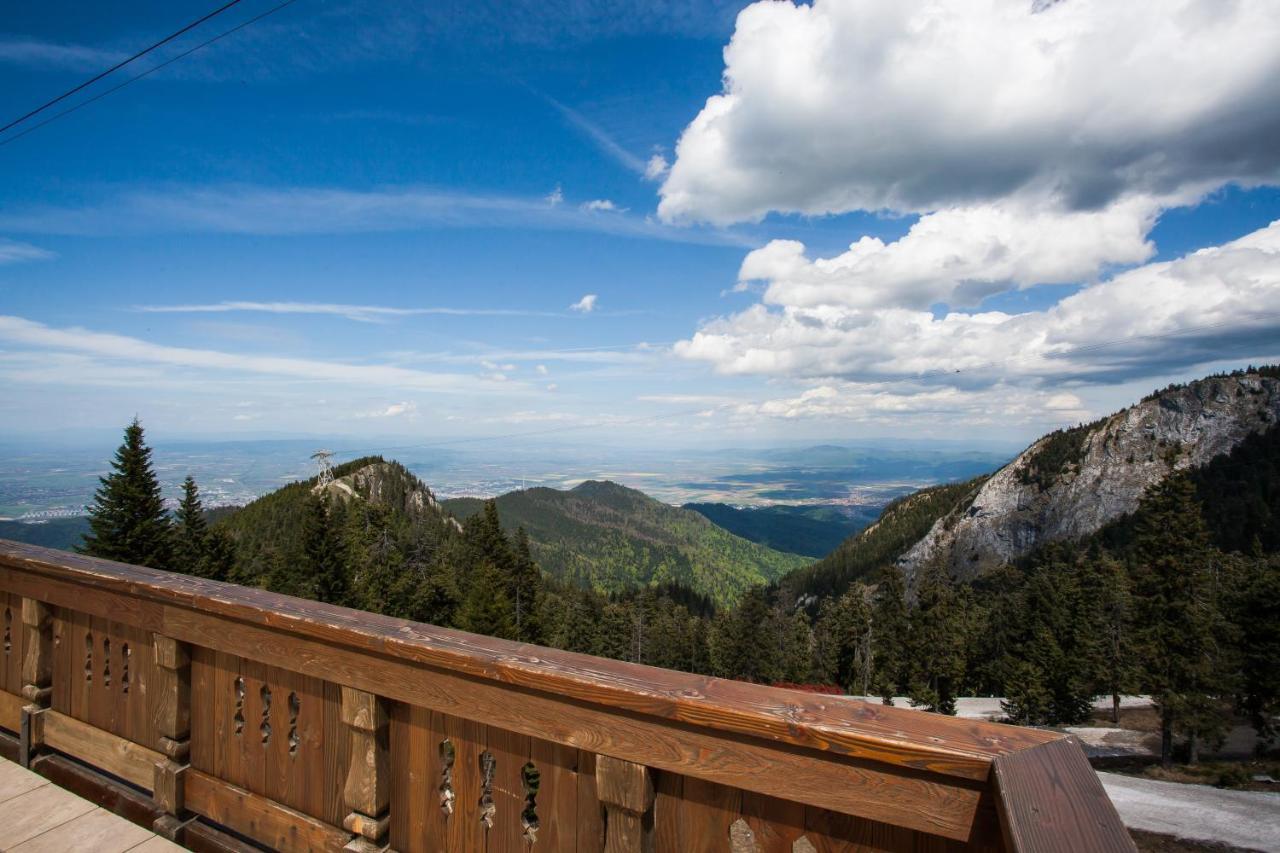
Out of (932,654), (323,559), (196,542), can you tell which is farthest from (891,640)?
(196,542)

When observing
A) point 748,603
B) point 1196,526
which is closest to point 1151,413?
point 748,603

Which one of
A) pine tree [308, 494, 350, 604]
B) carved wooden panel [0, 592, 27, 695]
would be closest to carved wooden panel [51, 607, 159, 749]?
carved wooden panel [0, 592, 27, 695]

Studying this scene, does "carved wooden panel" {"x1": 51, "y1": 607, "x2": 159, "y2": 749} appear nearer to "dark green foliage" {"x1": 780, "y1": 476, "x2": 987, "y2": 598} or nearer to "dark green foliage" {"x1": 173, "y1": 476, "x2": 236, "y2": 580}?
"dark green foliage" {"x1": 173, "y1": 476, "x2": 236, "y2": 580}

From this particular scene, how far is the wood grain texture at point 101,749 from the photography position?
3312 millimetres

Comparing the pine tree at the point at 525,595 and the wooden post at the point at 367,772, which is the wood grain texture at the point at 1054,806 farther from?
the pine tree at the point at 525,595

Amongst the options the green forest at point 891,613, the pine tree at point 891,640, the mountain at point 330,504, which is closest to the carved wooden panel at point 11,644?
the green forest at point 891,613

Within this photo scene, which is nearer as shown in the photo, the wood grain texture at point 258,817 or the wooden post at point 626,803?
the wooden post at point 626,803

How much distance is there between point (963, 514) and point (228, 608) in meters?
154

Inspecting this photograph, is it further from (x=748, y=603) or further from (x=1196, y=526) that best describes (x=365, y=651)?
(x=748, y=603)

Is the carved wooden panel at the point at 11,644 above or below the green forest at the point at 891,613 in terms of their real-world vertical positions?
above

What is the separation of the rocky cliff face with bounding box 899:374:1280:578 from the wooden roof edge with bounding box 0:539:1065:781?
455ft

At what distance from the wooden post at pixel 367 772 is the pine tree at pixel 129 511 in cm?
4240

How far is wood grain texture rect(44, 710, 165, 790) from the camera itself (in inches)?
130

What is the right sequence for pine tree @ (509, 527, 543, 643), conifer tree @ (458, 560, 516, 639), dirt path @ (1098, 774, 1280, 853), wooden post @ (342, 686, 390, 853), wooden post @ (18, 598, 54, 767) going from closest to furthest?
wooden post @ (342, 686, 390, 853) → wooden post @ (18, 598, 54, 767) → dirt path @ (1098, 774, 1280, 853) → conifer tree @ (458, 560, 516, 639) → pine tree @ (509, 527, 543, 643)
